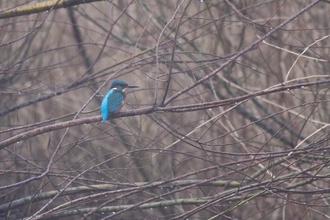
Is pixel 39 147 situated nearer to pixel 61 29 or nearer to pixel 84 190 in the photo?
pixel 61 29

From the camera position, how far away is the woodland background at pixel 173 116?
357cm

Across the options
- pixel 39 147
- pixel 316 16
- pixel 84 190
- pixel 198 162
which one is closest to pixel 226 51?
pixel 316 16

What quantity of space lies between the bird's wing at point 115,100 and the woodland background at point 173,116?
0.43ft

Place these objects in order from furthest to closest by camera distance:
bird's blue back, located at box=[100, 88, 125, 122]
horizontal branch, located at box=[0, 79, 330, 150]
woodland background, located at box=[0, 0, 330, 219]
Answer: bird's blue back, located at box=[100, 88, 125, 122], woodland background, located at box=[0, 0, 330, 219], horizontal branch, located at box=[0, 79, 330, 150]

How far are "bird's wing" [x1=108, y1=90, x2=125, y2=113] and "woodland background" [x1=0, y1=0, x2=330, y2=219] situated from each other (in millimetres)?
132

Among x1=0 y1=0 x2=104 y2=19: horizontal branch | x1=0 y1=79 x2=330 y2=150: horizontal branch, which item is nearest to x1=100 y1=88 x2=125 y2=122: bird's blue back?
x1=0 y1=79 x2=330 y2=150: horizontal branch

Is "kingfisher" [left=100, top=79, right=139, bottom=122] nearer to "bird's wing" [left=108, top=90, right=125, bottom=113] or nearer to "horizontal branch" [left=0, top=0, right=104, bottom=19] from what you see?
"bird's wing" [left=108, top=90, right=125, bottom=113]

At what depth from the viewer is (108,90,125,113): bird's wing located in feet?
13.9

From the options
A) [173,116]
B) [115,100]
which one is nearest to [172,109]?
[115,100]

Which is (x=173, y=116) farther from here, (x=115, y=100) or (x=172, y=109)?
(x=172, y=109)

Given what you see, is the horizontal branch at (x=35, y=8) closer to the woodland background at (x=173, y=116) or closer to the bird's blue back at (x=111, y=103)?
the woodland background at (x=173, y=116)

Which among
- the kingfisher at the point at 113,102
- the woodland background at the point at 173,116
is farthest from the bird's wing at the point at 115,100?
the woodland background at the point at 173,116

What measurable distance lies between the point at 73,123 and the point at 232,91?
332 centimetres

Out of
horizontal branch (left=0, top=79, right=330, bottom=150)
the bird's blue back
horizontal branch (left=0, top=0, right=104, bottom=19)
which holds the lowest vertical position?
horizontal branch (left=0, top=79, right=330, bottom=150)
